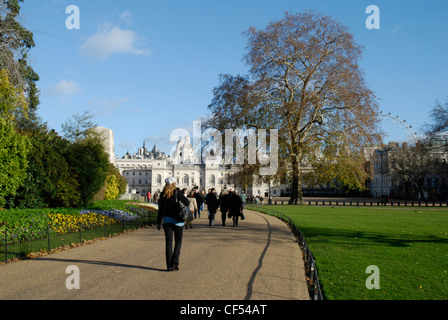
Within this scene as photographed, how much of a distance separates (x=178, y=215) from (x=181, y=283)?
1343 mm

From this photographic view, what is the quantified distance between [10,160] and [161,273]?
8.91 meters

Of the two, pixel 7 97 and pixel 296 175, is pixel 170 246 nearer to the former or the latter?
pixel 7 97

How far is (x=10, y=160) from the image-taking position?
1370 cm

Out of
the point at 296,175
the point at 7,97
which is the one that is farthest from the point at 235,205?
the point at 296,175

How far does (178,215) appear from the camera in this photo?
7.48 meters

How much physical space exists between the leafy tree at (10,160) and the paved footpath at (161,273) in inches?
175

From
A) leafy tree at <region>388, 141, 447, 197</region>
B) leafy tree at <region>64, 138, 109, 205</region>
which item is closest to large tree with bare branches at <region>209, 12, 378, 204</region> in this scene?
leafy tree at <region>64, 138, 109, 205</region>

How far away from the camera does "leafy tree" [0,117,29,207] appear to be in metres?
13.4

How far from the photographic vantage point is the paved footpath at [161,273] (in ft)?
19.3

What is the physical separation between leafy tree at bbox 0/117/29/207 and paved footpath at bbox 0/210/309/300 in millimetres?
4455

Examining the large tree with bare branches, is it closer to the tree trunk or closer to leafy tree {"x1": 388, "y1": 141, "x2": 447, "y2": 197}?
the tree trunk
